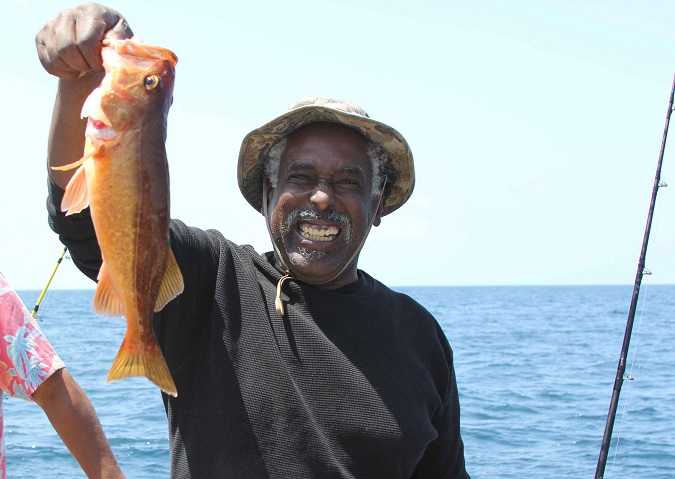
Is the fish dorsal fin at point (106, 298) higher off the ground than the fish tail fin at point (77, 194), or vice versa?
the fish tail fin at point (77, 194)

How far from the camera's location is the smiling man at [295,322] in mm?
2301

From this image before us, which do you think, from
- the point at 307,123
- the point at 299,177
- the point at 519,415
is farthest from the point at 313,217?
the point at 519,415

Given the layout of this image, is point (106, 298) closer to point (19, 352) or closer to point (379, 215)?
point (19, 352)

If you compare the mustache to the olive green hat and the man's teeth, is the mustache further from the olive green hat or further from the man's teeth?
the olive green hat

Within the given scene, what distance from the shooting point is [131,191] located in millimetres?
2057

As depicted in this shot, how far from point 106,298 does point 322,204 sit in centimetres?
96

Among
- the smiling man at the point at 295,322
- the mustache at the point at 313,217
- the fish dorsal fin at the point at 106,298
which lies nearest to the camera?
the fish dorsal fin at the point at 106,298

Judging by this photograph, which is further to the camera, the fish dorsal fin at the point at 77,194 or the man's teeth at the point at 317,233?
the man's teeth at the point at 317,233

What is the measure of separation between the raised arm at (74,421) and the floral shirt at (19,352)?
5 cm

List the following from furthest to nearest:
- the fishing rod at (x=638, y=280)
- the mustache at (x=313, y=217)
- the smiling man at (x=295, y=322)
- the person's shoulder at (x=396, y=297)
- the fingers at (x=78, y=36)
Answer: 1. the fishing rod at (x=638, y=280)
2. the person's shoulder at (x=396, y=297)
3. the mustache at (x=313, y=217)
4. the smiling man at (x=295, y=322)
5. the fingers at (x=78, y=36)

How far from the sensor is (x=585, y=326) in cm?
3781

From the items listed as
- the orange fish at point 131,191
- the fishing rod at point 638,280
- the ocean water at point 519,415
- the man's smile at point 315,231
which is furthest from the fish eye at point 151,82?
the ocean water at point 519,415

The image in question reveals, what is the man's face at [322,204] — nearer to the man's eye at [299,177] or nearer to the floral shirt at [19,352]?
the man's eye at [299,177]

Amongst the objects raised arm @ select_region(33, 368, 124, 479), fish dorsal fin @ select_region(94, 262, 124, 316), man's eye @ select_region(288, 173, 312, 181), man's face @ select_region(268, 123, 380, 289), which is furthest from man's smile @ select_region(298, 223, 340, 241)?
raised arm @ select_region(33, 368, 124, 479)
